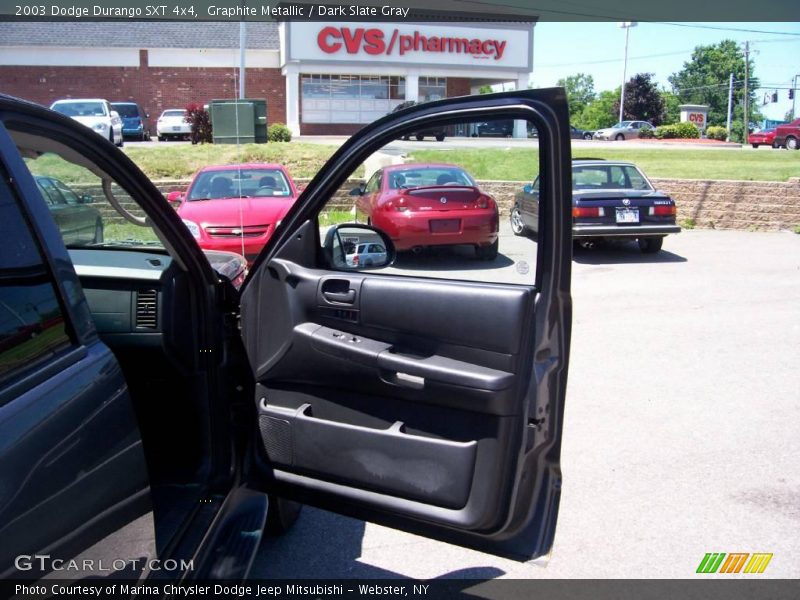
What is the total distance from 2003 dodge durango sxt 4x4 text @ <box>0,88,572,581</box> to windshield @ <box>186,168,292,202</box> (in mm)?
7555

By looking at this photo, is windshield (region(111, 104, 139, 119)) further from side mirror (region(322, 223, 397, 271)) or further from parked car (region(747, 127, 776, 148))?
parked car (region(747, 127, 776, 148))

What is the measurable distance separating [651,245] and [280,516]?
1050 centimetres

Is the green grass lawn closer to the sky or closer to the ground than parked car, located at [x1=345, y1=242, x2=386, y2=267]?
closer to the sky

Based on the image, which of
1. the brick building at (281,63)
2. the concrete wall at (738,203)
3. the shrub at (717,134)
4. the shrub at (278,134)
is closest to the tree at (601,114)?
the shrub at (717,134)

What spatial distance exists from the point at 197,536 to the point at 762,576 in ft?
8.46

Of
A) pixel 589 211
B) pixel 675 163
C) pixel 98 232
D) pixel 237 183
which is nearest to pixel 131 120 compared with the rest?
pixel 675 163

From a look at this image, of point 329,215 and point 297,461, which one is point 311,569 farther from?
point 329,215

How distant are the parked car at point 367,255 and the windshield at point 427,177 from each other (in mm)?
539

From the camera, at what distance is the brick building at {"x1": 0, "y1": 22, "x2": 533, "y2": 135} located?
3478 centimetres

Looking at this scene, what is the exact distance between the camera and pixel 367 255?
278 centimetres

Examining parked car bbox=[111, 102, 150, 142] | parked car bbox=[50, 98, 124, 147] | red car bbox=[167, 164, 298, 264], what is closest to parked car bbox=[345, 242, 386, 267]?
red car bbox=[167, 164, 298, 264]

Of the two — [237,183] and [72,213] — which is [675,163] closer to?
[237,183]

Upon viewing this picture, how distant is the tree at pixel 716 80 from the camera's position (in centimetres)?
9125

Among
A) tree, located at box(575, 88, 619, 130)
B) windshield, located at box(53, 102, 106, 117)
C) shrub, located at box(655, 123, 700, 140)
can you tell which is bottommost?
windshield, located at box(53, 102, 106, 117)
